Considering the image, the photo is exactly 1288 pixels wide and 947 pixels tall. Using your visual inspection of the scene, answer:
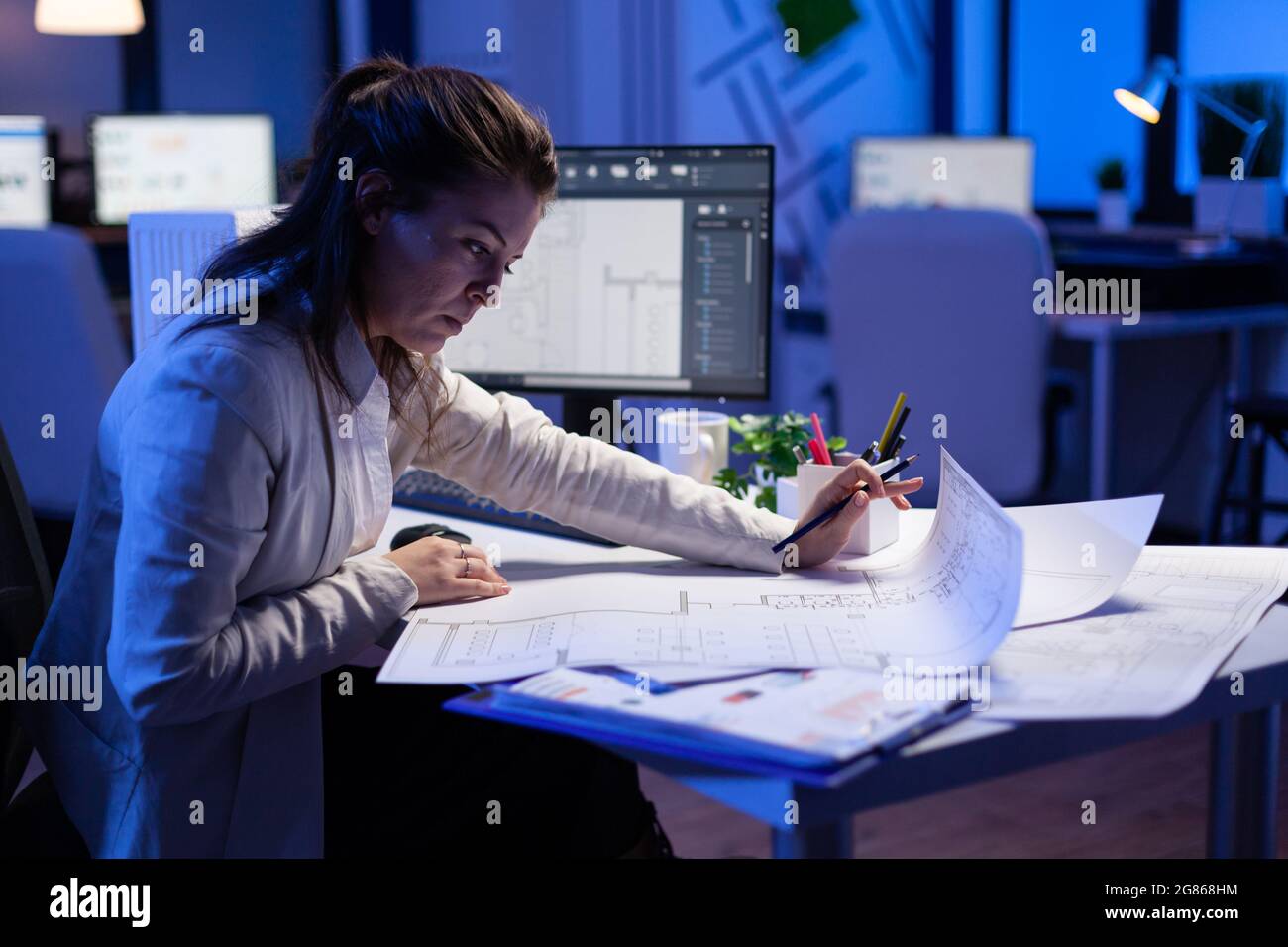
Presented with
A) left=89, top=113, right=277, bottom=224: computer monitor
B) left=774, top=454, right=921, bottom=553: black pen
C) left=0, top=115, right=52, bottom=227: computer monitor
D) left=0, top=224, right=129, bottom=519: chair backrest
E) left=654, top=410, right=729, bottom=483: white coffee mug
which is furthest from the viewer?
left=89, top=113, right=277, bottom=224: computer monitor

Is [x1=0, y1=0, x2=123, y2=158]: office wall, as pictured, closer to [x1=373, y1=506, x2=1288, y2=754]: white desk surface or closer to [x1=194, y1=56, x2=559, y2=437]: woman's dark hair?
[x1=373, y1=506, x2=1288, y2=754]: white desk surface

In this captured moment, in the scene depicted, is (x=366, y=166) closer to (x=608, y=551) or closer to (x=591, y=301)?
(x=608, y=551)

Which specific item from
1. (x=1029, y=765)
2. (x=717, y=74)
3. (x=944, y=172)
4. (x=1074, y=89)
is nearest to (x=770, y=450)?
(x=1029, y=765)

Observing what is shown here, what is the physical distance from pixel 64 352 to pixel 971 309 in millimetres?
1767

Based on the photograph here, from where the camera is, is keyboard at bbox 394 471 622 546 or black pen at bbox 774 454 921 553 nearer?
black pen at bbox 774 454 921 553

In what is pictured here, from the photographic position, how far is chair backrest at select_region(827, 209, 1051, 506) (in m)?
2.73

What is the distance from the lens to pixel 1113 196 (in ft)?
14.9

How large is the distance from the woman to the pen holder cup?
0.09 feet

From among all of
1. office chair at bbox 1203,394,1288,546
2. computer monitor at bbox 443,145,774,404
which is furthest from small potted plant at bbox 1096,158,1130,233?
computer monitor at bbox 443,145,774,404

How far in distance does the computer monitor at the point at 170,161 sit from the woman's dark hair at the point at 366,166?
3.35 m

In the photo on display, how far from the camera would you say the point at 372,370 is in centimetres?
124

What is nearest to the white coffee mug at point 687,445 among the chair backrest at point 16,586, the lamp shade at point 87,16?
the chair backrest at point 16,586

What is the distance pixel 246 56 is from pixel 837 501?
4480mm
